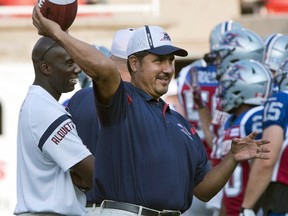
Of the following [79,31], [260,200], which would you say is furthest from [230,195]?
[79,31]

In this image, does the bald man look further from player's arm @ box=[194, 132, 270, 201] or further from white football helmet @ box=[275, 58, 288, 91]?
white football helmet @ box=[275, 58, 288, 91]

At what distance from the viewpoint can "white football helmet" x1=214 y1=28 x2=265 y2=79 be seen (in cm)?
1112

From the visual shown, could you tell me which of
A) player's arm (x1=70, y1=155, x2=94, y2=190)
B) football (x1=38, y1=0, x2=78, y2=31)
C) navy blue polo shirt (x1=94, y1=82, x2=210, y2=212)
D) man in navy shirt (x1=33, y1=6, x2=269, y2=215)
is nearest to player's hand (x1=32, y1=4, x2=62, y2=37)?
man in navy shirt (x1=33, y1=6, x2=269, y2=215)

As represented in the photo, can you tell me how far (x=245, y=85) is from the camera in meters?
10.3

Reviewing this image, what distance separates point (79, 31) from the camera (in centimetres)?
1972

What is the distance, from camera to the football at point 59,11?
7.02m

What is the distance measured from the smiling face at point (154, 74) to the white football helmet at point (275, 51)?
14.2 ft

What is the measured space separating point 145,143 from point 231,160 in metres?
0.57

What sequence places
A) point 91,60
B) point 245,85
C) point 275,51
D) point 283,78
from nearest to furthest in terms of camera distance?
point 91,60, point 283,78, point 245,85, point 275,51

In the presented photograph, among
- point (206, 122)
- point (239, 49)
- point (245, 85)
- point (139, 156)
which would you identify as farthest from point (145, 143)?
point (206, 122)

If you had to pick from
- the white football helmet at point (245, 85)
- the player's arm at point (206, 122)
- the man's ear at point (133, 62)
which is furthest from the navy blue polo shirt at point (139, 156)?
Answer: the player's arm at point (206, 122)

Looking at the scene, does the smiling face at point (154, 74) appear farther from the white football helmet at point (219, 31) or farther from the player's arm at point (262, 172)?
the white football helmet at point (219, 31)

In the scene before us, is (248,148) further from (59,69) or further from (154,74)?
(59,69)

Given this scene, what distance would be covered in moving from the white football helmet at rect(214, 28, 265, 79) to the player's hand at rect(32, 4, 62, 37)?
451 centimetres
